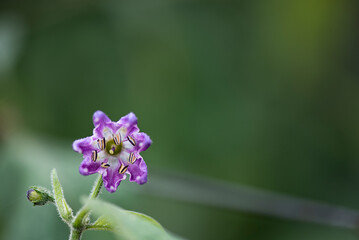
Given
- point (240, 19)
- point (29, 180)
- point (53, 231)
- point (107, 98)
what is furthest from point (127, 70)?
point (53, 231)

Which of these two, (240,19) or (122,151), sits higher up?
(240,19)

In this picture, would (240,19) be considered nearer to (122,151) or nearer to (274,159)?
(274,159)

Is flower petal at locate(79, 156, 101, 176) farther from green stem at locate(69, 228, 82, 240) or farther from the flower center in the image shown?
green stem at locate(69, 228, 82, 240)

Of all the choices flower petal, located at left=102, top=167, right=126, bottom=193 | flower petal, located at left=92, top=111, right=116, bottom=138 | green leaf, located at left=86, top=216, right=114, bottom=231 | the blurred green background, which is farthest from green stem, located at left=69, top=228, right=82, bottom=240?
the blurred green background

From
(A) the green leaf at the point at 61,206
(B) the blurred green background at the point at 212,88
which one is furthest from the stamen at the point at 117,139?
(B) the blurred green background at the point at 212,88

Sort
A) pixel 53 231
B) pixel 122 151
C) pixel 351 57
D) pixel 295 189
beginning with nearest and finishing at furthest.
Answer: pixel 122 151, pixel 53 231, pixel 295 189, pixel 351 57

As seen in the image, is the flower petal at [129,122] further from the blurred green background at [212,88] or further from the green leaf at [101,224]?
the blurred green background at [212,88]
